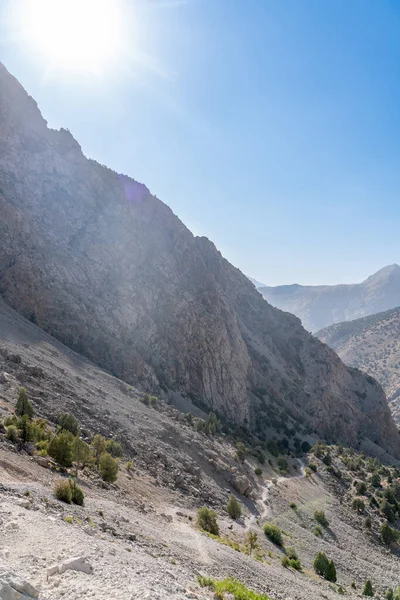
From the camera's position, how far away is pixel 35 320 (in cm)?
5219

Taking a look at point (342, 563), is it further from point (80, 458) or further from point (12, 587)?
point (12, 587)

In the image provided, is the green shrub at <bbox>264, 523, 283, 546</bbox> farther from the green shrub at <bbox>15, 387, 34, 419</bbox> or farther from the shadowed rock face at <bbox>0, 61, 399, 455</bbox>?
the shadowed rock face at <bbox>0, 61, 399, 455</bbox>

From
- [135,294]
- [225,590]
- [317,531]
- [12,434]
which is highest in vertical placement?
[135,294]

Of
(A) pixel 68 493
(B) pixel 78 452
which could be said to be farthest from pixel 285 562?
(A) pixel 68 493

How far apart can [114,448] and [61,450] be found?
888cm

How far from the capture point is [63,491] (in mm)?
16391

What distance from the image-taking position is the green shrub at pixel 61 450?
68.9 feet

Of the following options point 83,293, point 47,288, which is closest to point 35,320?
point 47,288

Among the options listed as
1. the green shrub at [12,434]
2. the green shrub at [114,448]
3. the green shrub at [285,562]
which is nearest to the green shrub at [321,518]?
the green shrub at [285,562]

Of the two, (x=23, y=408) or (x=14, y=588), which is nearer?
(x=14, y=588)

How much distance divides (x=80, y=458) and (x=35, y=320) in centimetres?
3439

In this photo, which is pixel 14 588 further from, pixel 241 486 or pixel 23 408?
pixel 241 486

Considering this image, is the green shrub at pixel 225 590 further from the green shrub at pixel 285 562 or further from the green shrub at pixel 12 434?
the green shrub at pixel 285 562

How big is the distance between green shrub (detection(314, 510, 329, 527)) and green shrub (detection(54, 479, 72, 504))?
102 ft
